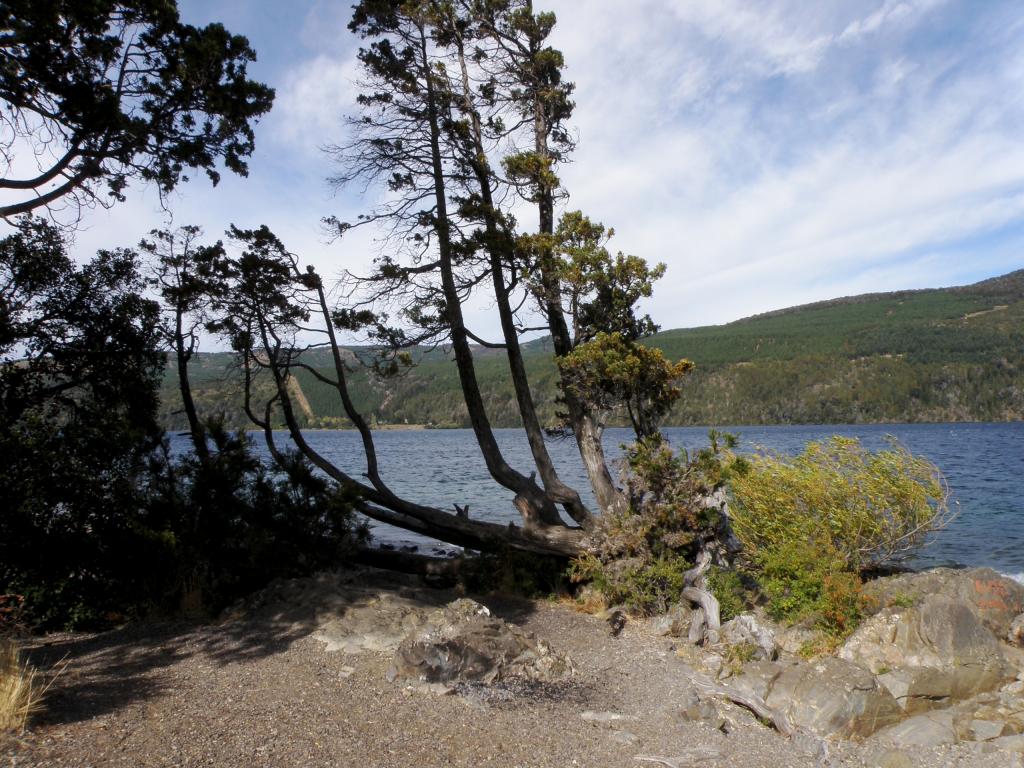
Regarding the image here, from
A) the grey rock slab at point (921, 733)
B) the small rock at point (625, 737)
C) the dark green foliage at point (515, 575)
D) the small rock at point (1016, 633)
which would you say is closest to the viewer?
the small rock at point (625, 737)

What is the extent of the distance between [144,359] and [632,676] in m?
9.18

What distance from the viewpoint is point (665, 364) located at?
10.5 meters

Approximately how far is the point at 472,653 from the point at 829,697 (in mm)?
3428

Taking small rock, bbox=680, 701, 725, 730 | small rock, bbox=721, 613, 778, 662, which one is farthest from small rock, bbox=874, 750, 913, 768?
small rock, bbox=721, 613, 778, 662

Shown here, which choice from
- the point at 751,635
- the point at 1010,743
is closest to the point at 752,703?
the point at 751,635

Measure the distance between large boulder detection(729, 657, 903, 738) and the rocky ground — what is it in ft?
0.20

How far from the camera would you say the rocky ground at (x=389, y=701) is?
15.6 ft

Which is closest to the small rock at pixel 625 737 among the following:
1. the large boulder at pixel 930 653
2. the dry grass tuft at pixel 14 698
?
the large boulder at pixel 930 653

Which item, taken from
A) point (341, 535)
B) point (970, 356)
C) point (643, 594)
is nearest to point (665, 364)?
point (643, 594)

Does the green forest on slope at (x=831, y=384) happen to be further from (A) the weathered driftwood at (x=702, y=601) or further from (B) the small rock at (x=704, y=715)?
(B) the small rock at (x=704, y=715)

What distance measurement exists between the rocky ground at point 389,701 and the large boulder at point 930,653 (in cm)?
38

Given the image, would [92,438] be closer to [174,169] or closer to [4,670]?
[174,169]

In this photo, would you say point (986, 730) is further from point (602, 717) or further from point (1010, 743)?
point (602, 717)

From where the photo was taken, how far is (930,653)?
7453mm
